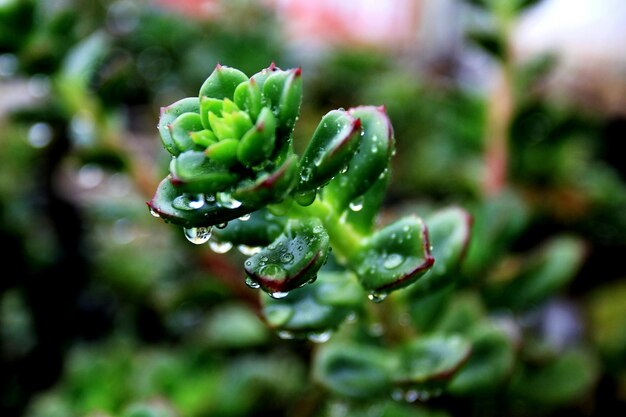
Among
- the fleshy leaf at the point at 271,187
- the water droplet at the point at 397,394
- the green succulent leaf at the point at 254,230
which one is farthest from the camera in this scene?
the water droplet at the point at 397,394

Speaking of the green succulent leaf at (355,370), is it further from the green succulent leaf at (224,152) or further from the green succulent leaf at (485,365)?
the green succulent leaf at (224,152)

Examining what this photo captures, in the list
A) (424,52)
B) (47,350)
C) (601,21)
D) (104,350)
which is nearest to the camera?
(104,350)

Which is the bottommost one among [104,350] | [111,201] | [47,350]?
[47,350]

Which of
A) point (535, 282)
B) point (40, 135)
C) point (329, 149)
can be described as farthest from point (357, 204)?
point (40, 135)

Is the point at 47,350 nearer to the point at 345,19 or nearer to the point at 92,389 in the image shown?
the point at 92,389

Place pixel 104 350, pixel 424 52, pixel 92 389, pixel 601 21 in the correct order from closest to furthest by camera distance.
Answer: pixel 92 389 < pixel 104 350 < pixel 601 21 < pixel 424 52

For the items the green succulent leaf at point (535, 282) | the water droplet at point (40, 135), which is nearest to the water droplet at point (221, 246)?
the green succulent leaf at point (535, 282)

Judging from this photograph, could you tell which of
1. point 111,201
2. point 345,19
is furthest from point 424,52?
point 111,201

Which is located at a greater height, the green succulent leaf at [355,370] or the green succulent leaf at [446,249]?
the green succulent leaf at [446,249]
